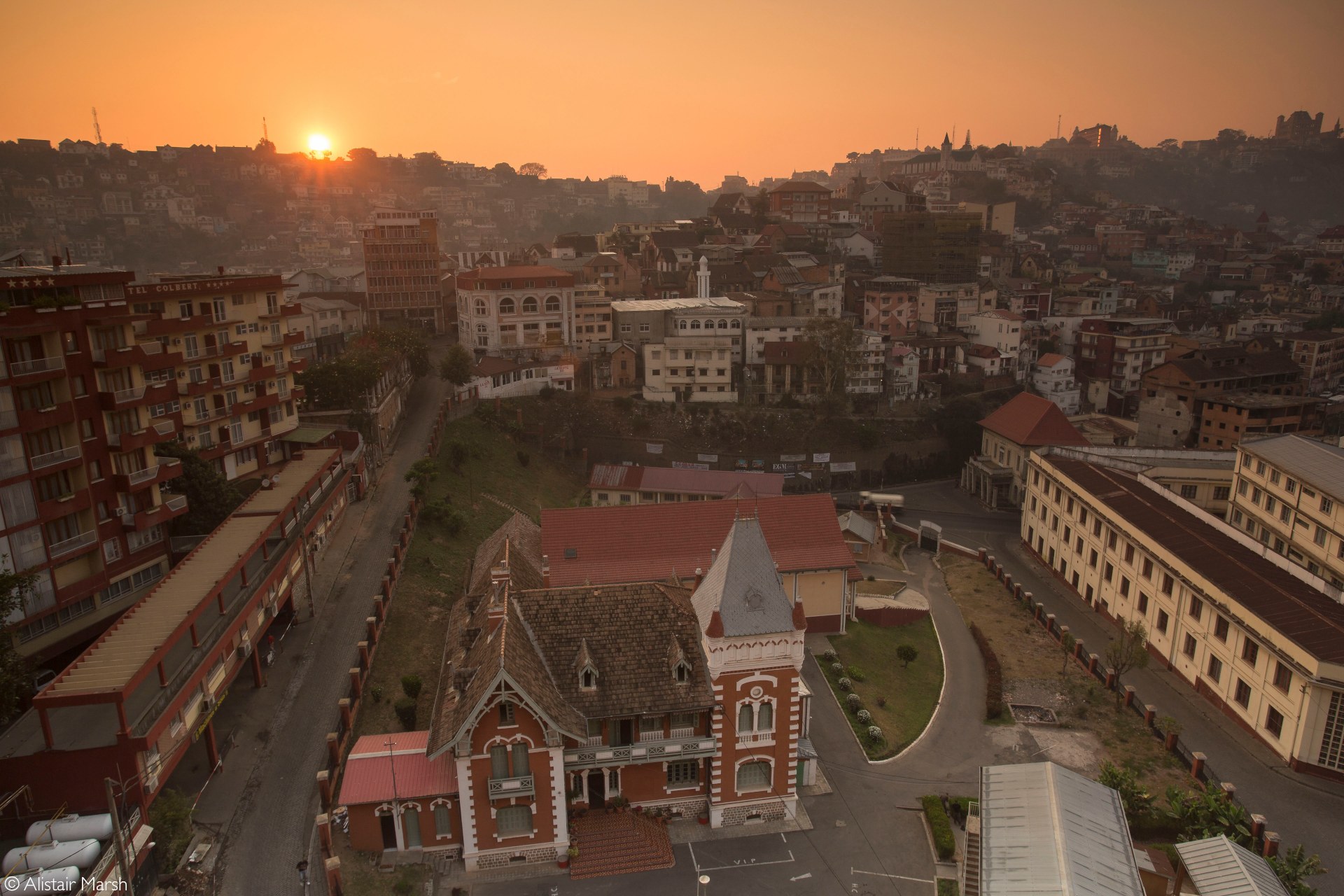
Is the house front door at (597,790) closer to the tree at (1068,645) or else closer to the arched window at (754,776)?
the arched window at (754,776)

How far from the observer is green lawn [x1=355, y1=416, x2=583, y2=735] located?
39000 mm

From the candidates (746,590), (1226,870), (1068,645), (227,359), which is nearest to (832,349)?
(1068,645)

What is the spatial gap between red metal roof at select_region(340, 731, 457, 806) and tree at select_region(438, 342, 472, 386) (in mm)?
50421

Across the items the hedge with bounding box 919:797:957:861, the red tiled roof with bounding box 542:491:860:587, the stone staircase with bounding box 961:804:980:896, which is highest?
the red tiled roof with bounding box 542:491:860:587

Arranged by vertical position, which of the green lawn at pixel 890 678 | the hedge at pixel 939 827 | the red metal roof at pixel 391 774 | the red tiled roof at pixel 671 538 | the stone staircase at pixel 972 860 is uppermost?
the red tiled roof at pixel 671 538

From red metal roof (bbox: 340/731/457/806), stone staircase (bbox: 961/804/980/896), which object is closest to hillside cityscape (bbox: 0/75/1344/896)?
red metal roof (bbox: 340/731/457/806)

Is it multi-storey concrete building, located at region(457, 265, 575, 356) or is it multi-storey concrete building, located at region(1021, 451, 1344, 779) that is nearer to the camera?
multi-storey concrete building, located at region(1021, 451, 1344, 779)

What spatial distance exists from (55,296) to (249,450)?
18.8 metres

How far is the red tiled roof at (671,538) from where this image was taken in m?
46.8

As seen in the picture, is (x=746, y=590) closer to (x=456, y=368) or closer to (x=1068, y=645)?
(x=1068, y=645)

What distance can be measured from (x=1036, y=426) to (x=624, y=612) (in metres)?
60.2

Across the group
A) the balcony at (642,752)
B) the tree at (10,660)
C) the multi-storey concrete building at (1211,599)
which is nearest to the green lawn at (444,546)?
the balcony at (642,752)

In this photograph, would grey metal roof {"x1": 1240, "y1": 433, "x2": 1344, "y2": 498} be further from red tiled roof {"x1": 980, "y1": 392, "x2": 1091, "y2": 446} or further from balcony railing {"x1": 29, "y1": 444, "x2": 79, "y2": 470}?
balcony railing {"x1": 29, "y1": 444, "x2": 79, "y2": 470}

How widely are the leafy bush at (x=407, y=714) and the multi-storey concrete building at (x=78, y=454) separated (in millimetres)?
15564
